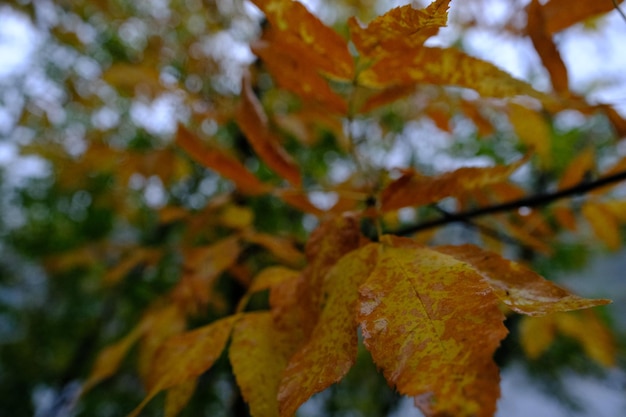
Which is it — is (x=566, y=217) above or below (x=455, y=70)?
below

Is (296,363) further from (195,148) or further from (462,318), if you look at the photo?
(195,148)

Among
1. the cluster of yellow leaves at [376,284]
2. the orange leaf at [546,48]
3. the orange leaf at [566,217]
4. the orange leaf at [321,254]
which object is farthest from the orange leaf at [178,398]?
the orange leaf at [566,217]

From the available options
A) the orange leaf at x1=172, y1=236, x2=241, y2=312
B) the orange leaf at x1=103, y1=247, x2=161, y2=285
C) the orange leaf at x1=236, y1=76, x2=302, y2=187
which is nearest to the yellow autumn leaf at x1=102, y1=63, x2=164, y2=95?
the orange leaf at x1=103, y1=247, x2=161, y2=285

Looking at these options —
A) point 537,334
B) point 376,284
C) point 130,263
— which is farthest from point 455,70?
point 537,334

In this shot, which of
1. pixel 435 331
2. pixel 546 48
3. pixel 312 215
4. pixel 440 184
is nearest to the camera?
pixel 435 331

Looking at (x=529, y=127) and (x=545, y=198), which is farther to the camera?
(x=529, y=127)

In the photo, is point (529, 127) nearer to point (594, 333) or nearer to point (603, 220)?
point (603, 220)
